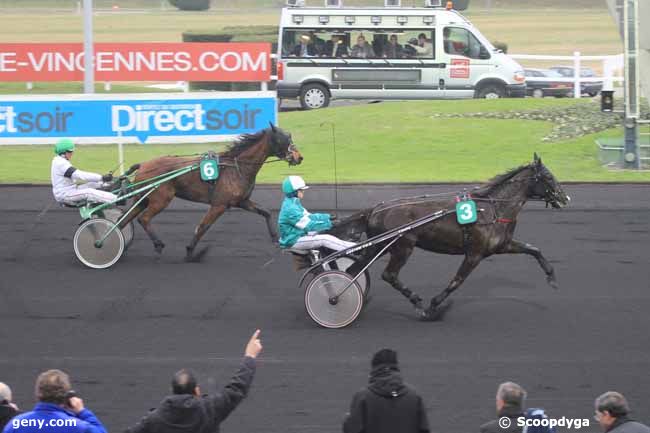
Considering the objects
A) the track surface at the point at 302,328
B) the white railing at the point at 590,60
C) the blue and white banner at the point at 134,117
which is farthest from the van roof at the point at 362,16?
the track surface at the point at 302,328

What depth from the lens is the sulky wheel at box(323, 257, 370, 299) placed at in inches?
391

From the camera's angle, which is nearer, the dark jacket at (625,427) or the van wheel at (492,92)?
the dark jacket at (625,427)

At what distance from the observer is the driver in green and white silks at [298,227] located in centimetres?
963

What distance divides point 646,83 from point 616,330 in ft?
32.0

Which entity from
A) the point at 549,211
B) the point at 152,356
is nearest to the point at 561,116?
the point at 549,211

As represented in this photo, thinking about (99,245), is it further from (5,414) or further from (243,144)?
(5,414)

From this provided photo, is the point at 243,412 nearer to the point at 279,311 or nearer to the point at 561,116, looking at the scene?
the point at 279,311

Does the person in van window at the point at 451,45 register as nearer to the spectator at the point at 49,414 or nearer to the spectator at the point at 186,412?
the spectator at the point at 186,412

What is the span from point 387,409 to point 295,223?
4.38 m

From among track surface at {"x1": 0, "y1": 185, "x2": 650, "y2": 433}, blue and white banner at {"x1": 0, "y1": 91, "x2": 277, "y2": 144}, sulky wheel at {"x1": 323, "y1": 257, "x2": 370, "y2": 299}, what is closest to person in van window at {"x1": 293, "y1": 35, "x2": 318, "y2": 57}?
blue and white banner at {"x1": 0, "y1": 91, "x2": 277, "y2": 144}

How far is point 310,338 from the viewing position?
9.36 metres

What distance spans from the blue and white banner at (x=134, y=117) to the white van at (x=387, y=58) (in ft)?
27.5

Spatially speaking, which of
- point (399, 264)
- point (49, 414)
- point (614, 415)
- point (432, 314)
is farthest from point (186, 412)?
point (432, 314)

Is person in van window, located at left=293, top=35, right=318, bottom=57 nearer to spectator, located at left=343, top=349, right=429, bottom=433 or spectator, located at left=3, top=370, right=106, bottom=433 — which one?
spectator, located at left=343, top=349, right=429, bottom=433
